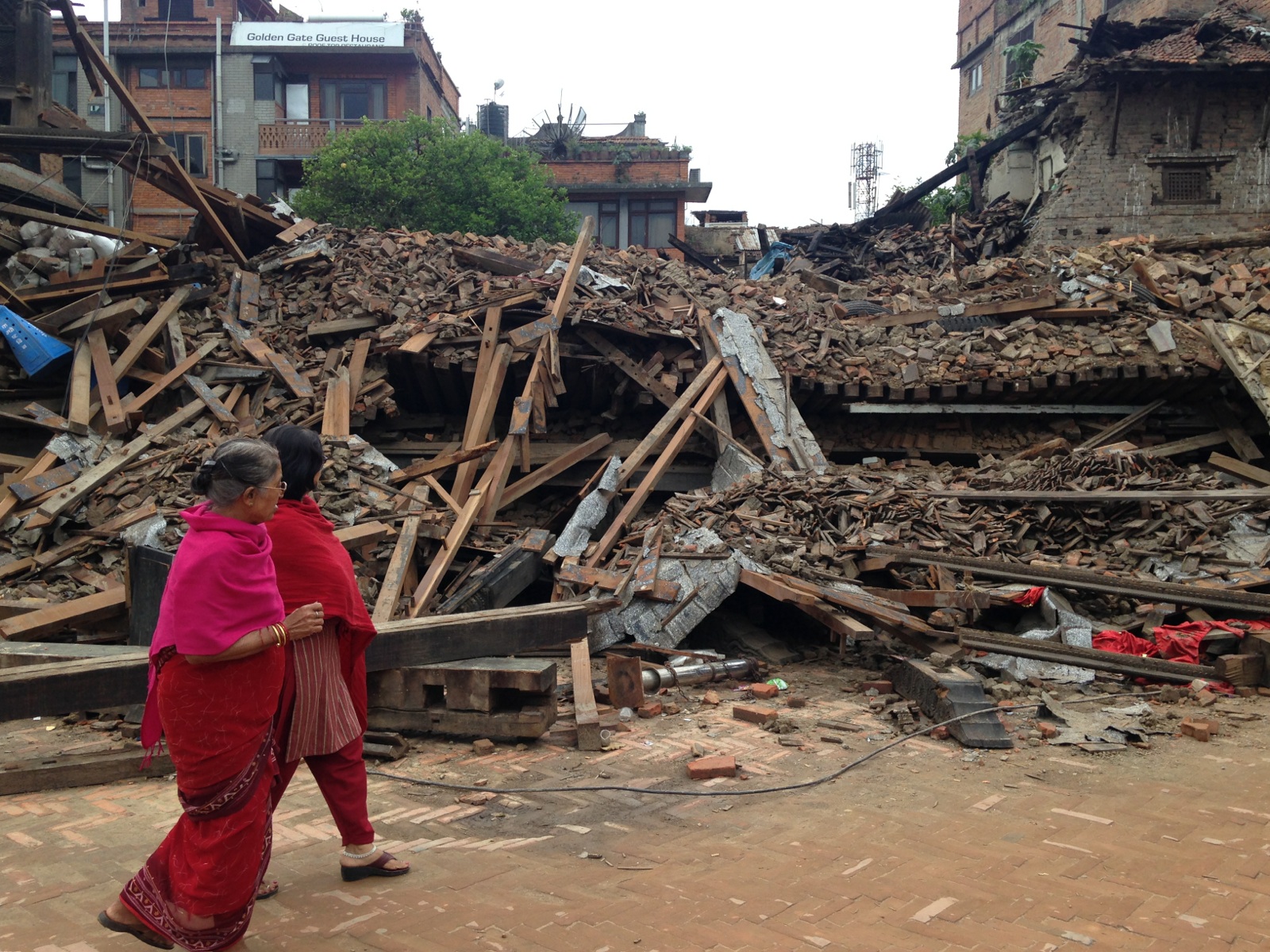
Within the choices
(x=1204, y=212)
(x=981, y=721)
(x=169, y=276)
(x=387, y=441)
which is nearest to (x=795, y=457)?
(x=387, y=441)

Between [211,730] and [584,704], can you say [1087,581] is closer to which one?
[584,704]

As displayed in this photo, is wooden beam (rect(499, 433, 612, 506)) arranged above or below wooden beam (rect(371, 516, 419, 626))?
above

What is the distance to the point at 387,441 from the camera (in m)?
12.3

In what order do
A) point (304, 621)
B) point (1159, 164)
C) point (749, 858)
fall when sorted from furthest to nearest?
point (1159, 164)
point (749, 858)
point (304, 621)

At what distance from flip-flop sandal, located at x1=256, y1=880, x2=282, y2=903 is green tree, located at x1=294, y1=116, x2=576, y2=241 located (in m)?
22.9

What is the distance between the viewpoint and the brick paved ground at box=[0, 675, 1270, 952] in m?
2.90

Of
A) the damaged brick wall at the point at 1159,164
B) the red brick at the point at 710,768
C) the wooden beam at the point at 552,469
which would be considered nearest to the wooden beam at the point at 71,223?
the wooden beam at the point at 552,469

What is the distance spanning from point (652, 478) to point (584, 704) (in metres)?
4.93

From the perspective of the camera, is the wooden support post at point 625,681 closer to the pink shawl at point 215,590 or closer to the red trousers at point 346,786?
the red trousers at point 346,786

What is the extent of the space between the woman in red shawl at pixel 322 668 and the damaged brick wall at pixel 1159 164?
805 inches

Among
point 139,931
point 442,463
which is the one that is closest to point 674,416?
point 442,463

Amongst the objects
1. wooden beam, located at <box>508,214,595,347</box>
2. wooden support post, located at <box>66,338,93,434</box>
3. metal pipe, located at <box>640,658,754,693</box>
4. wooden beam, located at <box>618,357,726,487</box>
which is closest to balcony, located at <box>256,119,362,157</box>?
wooden beam, located at <box>508,214,595,347</box>

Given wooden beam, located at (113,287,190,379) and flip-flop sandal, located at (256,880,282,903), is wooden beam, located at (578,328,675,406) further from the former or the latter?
flip-flop sandal, located at (256,880,282,903)

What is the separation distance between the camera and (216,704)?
8.80 feet
